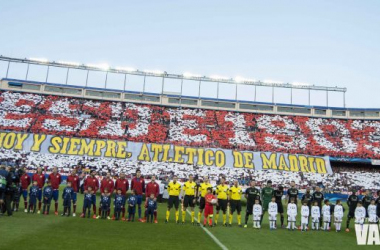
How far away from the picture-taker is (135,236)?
11.1 m

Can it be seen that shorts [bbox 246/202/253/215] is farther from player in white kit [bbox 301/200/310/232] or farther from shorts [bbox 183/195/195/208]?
shorts [bbox 183/195/195/208]

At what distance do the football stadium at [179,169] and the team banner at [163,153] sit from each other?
170 mm

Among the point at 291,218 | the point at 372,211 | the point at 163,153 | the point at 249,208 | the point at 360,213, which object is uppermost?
the point at 163,153

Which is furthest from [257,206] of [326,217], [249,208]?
[326,217]

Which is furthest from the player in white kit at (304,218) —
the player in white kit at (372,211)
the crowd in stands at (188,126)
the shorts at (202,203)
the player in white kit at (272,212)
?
the crowd in stands at (188,126)

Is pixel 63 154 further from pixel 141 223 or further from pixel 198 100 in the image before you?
pixel 141 223

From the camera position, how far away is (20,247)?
28.0ft

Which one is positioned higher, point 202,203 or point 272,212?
point 202,203

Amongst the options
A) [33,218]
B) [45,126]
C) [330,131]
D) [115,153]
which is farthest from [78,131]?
[330,131]

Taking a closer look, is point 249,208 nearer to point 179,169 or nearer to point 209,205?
→ point 209,205

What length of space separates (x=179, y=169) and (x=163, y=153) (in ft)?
11.7

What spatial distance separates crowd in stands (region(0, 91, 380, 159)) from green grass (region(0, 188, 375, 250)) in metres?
32.0

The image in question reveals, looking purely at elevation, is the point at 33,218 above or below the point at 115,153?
below

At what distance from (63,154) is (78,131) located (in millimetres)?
6293
